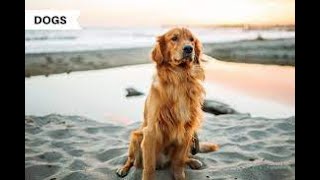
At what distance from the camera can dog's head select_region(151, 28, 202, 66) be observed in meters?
2.19

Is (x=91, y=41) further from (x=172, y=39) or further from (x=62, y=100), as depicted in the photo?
(x=172, y=39)

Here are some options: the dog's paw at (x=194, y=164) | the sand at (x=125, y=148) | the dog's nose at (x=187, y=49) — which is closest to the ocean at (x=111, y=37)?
the dog's nose at (x=187, y=49)

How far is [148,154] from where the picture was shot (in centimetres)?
224

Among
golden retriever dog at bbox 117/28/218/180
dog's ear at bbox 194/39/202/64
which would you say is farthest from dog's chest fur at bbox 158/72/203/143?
dog's ear at bbox 194/39/202/64

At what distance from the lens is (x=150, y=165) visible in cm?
224

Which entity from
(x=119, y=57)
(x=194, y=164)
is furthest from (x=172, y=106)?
(x=119, y=57)

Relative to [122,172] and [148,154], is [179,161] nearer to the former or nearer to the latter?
[148,154]

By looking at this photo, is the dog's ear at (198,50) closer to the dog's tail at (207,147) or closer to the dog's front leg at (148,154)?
the dog's front leg at (148,154)

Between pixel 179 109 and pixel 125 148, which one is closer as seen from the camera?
pixel 179 109

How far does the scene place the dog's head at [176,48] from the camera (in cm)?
219

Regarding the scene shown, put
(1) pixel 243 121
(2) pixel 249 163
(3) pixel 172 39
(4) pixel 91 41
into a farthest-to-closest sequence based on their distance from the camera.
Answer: (1) pixel 243 121
(4) pixel 91 41
(2) pixel 249 163
(3) pixel 172 39

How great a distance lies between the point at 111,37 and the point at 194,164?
950mm

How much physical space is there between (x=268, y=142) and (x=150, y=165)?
34.6 inches
